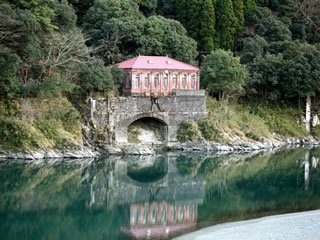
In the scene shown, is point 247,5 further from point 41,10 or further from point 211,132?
point 41,10

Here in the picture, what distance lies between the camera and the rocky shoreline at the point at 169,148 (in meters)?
37.7

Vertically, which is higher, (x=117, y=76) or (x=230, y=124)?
(x=117, y=76)

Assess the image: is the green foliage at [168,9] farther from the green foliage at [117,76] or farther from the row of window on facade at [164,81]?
the green foliage at [117,76]

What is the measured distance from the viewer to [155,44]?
172 feet

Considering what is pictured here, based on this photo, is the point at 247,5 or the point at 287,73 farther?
the point at 247,5

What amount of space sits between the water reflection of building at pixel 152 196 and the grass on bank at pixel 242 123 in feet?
19.9

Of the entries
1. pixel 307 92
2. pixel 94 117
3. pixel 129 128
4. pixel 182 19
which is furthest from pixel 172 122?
pixel 182 19

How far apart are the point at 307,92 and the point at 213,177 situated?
2125cm

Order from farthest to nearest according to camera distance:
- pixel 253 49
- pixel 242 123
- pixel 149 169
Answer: pixel 253 49
pixel 242 123
pixel 149 169

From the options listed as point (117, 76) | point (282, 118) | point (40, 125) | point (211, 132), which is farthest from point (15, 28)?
point (282, 118)

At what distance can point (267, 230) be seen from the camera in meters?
22.2

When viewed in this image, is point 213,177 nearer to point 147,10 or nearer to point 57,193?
point 57,193

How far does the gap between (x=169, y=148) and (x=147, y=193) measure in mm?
13878

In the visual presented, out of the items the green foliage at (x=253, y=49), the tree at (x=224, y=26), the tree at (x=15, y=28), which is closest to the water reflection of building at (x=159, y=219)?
the tree at (x=15, y=28)
